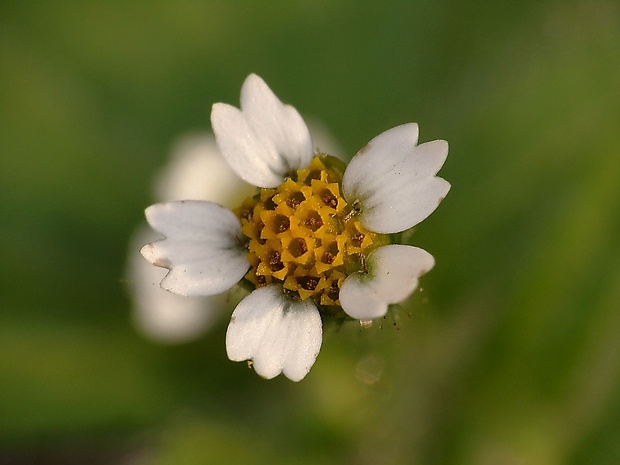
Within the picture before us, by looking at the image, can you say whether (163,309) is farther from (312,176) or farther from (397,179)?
(397,179)

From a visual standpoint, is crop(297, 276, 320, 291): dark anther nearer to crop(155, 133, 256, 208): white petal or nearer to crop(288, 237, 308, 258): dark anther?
crop(288, 237, 308, 258): dark anther

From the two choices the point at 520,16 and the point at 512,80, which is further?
the point at 520,16

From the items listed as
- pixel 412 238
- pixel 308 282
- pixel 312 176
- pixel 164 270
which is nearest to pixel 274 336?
pixel 308 282

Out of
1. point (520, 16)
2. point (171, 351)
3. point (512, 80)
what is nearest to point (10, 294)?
point (171, 351)

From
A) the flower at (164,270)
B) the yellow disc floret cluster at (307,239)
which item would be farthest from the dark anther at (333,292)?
the flower at (164,270)

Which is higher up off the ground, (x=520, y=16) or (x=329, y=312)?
(x=520, y=16)

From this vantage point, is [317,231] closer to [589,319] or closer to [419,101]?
[589,319]

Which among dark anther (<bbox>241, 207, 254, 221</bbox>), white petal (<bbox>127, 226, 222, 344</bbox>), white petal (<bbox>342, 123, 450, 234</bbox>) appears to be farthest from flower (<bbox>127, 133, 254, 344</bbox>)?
white petal (<bbox>342, 123, 450, 234</bbox>)
